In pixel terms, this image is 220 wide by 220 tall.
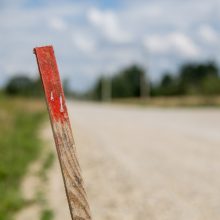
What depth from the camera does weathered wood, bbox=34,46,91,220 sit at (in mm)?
3754

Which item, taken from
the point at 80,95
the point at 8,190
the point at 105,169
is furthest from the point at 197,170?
the point at 80,95

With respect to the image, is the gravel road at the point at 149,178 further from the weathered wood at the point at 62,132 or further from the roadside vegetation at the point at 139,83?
the roadside vegetation at the point at 139,83

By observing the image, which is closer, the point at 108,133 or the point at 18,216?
the point at 18,216

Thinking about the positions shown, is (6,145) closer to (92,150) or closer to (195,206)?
(92,150)

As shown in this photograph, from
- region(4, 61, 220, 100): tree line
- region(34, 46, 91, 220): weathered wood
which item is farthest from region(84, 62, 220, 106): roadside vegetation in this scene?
region(34, 46, 91, 220): weathered wood

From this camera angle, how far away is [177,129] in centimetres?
2308

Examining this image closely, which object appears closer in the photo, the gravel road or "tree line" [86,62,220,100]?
the gravel road

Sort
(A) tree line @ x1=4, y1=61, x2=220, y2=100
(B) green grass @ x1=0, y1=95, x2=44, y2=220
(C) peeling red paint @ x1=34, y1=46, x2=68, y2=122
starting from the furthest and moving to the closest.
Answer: (A) tree line @ x1=4, y1=61, x2=220, y2=100
(B) green grass @ x1=0, y1=95, x2=44, y2=220
(C) peeling red paint @ x1=34, y1=46, x2=68, y2=122

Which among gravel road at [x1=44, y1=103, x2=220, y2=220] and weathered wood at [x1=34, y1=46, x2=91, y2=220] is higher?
weathered wood at [x1=34, y1=46, x2=91, y2=220]

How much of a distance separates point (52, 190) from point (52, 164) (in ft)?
10.3

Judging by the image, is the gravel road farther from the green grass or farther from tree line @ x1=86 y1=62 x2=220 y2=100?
tree line @ x1=86 y1=62 x2=220 y2=100

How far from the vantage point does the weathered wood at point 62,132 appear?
375 cm

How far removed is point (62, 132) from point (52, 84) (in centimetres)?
28

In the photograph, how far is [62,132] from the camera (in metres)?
3.80
